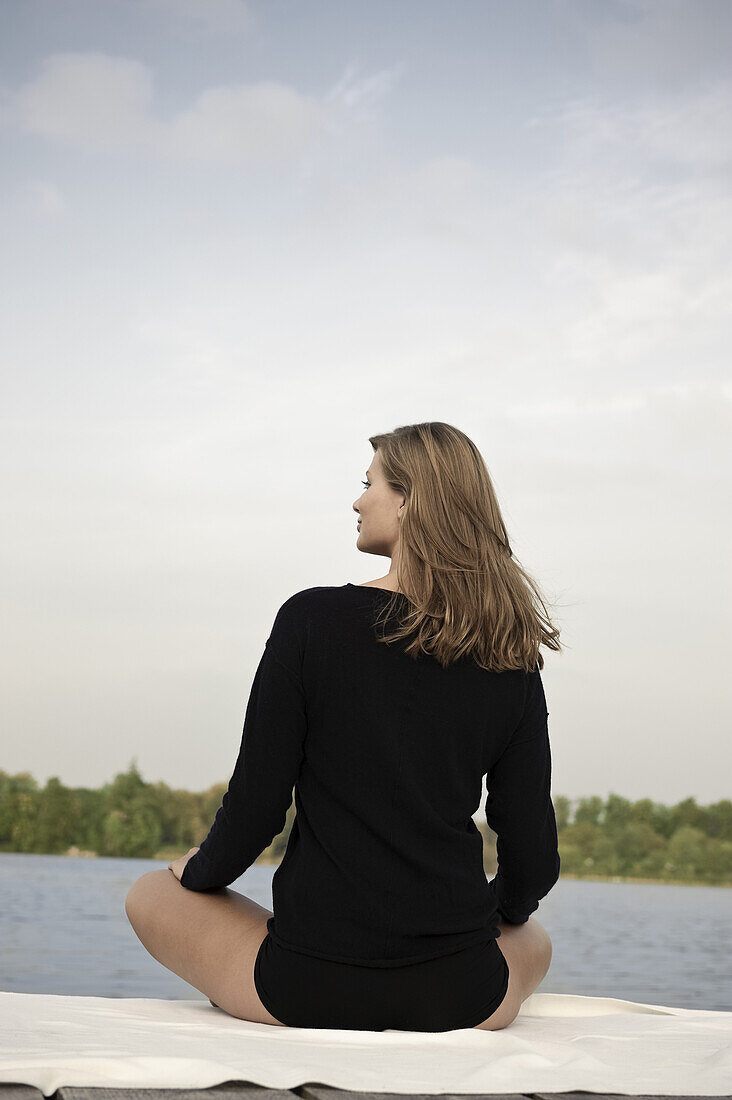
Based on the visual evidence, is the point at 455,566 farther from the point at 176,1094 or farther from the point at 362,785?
the point at 176,1094

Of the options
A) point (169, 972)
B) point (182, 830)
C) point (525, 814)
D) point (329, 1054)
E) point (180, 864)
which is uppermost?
point (525, 814)

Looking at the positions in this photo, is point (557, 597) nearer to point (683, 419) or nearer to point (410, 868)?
point (410, 868)

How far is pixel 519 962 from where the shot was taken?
177 cm

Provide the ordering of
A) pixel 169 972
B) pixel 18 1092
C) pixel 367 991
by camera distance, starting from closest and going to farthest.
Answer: pixel 18 1092
pixel 367 991
pixel 169 972

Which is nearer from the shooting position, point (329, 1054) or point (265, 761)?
point (329, 1054)

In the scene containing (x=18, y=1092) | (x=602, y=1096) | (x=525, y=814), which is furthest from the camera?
(x=525, y=814)

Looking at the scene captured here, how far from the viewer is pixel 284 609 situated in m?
1.61

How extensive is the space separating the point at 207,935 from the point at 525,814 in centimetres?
60

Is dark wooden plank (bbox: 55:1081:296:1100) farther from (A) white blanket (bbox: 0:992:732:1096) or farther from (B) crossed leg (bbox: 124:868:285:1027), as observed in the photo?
(B) crossed leg (bbox: 124:868:285:1027)

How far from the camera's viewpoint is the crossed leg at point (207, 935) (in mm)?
1607

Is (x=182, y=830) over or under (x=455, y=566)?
under

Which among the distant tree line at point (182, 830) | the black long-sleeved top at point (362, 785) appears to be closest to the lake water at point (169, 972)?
the black long-sleeved top at point (362, 785)

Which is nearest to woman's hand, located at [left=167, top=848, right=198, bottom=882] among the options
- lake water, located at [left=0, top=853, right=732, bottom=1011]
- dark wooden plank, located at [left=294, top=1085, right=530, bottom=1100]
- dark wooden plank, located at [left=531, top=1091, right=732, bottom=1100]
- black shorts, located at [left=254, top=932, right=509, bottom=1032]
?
black shorts, located at [left=254, top=932, right=509, bottom=1032]

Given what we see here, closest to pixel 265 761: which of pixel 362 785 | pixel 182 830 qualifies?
pixel 362 785
